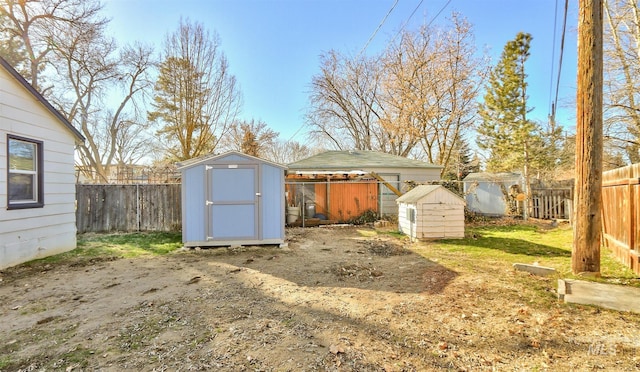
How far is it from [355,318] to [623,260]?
5156mm

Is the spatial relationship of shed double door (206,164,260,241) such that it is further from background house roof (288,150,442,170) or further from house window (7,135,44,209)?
background house roof (288,150,442,170)

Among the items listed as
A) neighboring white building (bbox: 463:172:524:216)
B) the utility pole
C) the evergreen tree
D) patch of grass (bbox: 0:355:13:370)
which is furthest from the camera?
the evergreen tree

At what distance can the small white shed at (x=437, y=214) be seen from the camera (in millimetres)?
8062

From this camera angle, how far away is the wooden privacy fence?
9.34 meters

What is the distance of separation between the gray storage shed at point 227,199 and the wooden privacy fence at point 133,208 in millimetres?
2655

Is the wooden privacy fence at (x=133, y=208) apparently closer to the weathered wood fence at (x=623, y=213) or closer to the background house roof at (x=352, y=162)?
the background house roof at (x=352, y=162)

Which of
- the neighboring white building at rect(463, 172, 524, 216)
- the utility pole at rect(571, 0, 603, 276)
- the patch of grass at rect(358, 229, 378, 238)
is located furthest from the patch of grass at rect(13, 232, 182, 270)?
the neighboring white building at rect(463, 172, 524, 216)

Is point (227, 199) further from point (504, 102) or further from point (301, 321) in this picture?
point (504, 102)

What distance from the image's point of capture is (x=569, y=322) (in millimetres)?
3090

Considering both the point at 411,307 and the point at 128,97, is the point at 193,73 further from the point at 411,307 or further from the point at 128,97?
the point at 411,307

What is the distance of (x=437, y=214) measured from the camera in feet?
26.8

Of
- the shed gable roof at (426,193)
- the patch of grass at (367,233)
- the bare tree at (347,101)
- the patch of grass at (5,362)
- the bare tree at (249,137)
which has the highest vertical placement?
the bare tree at (347,101)

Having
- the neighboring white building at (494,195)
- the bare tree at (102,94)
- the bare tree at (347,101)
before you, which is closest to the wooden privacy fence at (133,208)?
the bare tree at (102,94)

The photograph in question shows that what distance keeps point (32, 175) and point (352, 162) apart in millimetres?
10847
